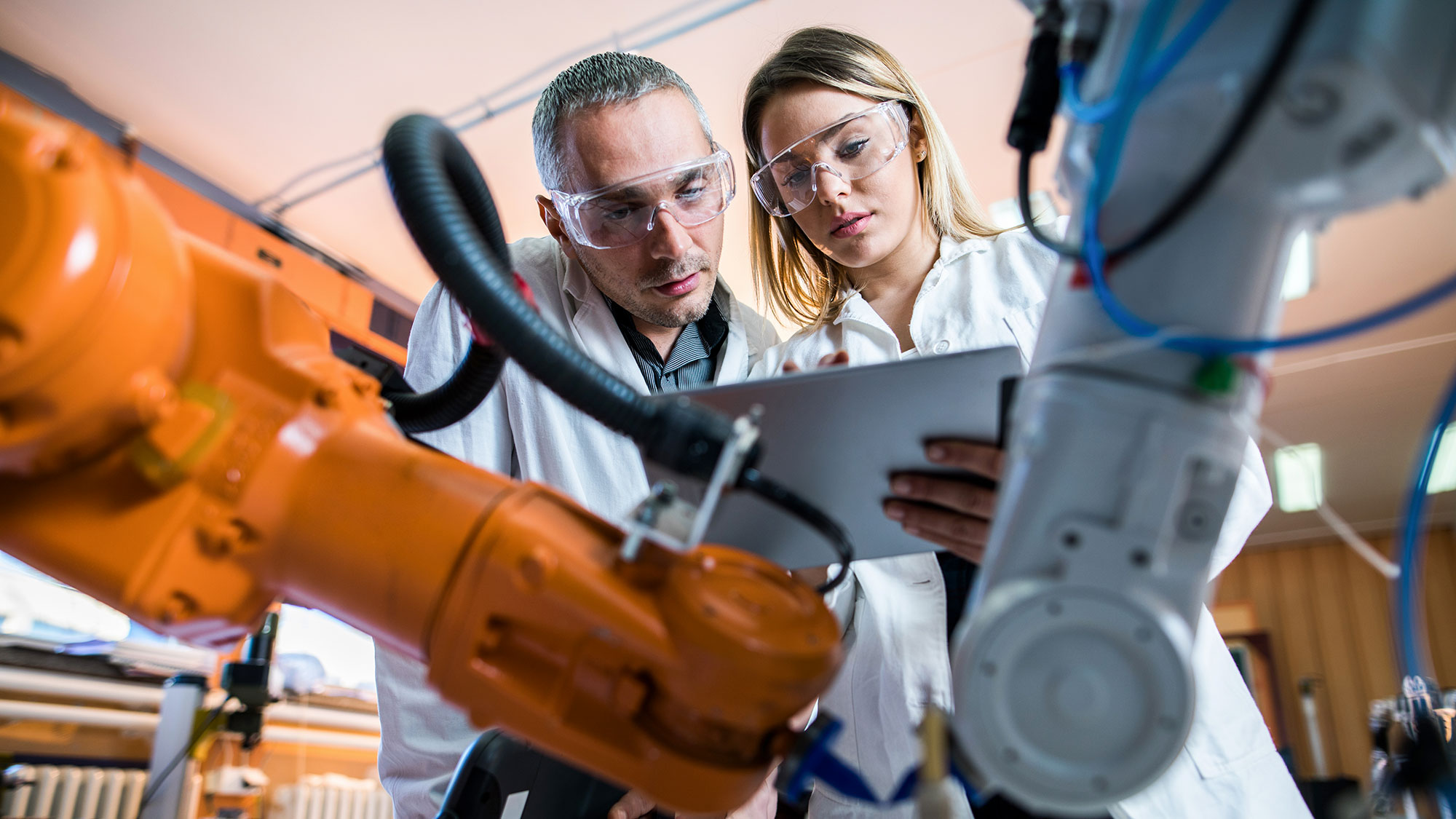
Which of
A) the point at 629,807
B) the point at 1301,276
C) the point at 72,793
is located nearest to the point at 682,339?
the point at 629,807

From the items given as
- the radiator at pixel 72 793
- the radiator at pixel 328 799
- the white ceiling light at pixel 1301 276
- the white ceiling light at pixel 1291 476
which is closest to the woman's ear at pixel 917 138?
the white ceiling light at pixel 1301 276

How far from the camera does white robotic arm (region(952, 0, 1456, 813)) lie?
47cm

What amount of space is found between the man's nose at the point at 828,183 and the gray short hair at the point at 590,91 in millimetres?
283

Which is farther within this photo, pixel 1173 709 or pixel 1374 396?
pixel 1374 396

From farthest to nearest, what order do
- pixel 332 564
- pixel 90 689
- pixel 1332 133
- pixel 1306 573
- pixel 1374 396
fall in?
pixel 1306 573
pixel 1374 396
pixel 90 689
pixel 332 564
pixel 1332 133

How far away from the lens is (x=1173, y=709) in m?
0.49

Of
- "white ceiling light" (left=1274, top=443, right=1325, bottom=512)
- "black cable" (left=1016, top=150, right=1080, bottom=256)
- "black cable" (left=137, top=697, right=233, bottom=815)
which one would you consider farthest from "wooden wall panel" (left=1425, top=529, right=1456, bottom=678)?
"black cable" (left=1016, top=150, right=1080, bottom=256)

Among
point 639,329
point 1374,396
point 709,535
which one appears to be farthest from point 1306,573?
point 709,535

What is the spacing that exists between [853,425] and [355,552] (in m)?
0.43

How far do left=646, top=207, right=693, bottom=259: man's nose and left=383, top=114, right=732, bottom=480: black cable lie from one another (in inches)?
37.5

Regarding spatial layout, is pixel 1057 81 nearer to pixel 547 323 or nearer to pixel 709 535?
pixel 547 323

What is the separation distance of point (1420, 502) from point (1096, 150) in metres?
0.33

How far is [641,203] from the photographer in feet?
5.08

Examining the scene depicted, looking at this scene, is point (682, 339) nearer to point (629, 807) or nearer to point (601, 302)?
point (601, 302)
